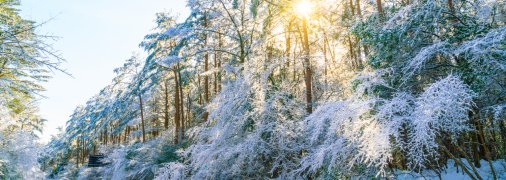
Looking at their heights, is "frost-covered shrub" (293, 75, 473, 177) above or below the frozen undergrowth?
above

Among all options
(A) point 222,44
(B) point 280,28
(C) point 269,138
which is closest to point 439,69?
(C) point 269,138

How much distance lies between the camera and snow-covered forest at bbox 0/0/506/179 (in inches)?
190

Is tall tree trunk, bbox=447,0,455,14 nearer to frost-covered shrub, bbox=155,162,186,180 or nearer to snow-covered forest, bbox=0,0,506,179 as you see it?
snow-covered forest, bbox=0,0,506,179

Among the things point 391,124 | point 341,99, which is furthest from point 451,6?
point 391,124

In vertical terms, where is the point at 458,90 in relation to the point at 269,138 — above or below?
above

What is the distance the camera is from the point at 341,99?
24.3ft

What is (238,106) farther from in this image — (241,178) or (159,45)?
(159,45)

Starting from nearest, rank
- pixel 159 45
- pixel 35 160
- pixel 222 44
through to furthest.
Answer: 1. pixel 35 160
2. pixel 222 44
3. pixel 159 45

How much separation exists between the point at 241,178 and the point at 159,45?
445 inches

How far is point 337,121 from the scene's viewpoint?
5773 mm

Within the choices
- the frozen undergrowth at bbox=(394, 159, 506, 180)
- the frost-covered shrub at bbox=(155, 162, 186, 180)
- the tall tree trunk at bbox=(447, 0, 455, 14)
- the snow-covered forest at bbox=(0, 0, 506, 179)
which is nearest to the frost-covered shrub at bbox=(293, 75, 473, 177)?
the snow-covered forest at bbox=(0, 0, 506, 179)

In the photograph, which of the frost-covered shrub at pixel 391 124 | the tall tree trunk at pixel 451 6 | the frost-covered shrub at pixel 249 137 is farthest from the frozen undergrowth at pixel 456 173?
the tall tree trunk at pixel 451 6

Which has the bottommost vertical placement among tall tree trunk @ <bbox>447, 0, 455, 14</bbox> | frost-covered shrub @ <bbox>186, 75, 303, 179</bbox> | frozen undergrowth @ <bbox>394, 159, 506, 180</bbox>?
frozen undergrowth @ <bbox>394, 159, 506, 180</bbox>

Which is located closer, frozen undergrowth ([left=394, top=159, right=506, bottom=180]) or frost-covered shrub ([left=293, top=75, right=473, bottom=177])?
frost-covered shrub ([left=293, top=75, right=473, bottom=177])
